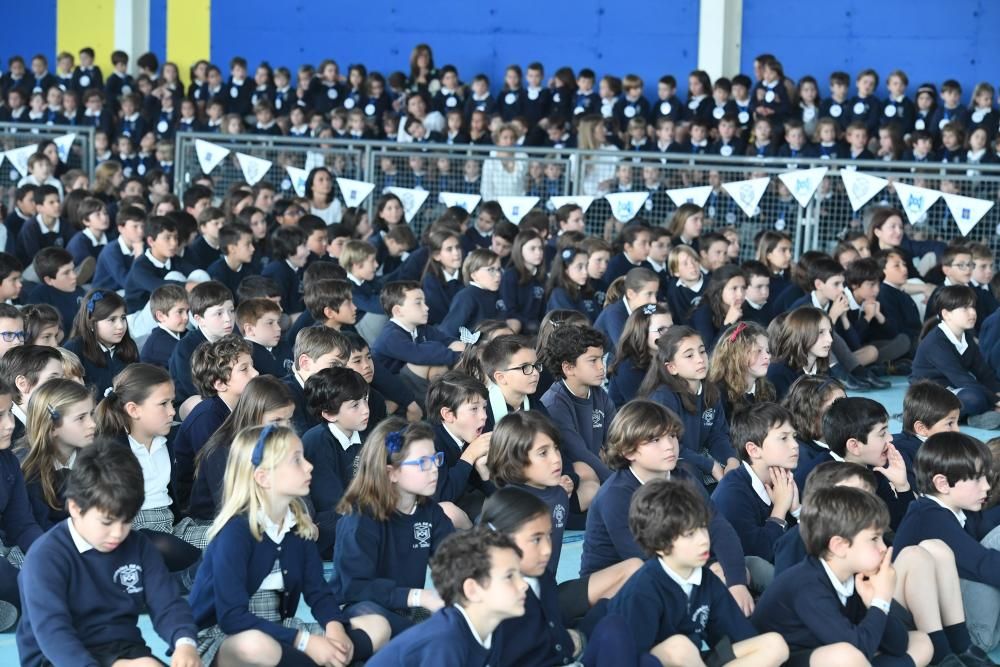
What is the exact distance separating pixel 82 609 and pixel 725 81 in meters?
11.6

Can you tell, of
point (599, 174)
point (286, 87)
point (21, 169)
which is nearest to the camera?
point (599, 174)

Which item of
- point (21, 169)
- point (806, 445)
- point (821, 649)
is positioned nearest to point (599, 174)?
point (21, 169)

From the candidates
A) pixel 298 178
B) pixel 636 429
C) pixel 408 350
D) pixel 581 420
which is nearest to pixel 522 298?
pixel 408 350

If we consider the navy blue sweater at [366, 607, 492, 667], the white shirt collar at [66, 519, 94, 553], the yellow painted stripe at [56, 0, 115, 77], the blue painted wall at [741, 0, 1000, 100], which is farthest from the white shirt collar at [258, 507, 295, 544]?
the yellow painted stripe at [56, 0, 115, 77]

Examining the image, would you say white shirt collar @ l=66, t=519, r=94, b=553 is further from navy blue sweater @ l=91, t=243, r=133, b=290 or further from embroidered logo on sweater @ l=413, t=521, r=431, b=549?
navy blue sweater @ l=91, t=243, r=133, b=290

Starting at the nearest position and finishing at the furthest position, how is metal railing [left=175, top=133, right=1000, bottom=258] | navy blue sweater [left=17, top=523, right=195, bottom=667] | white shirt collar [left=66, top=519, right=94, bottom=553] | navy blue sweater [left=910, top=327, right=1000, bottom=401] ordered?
1. navy blue sweater [left=17, top=523, right=195, bottom=667]
2. white shirt collar [left=66, top=519, right=94, bottom=553]
3. navy blue sweater [left=910, top=327, right=1000, bottom=401]
4. metal railing [left=175, top=133, right=1000, bottom=258]

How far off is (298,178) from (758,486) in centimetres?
830

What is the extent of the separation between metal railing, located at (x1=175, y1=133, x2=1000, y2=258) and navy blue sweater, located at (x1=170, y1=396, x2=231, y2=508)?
21.7 feet

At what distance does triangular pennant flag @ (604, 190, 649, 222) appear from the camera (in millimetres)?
11820

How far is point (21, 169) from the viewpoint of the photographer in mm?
13047

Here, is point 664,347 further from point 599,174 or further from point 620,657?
point 599,174

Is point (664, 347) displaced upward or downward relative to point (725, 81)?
downward

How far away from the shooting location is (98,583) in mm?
3961

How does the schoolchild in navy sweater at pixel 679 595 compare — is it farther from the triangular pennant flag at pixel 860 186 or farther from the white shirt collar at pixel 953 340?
the triangular pennant flag at pixel 860 186
